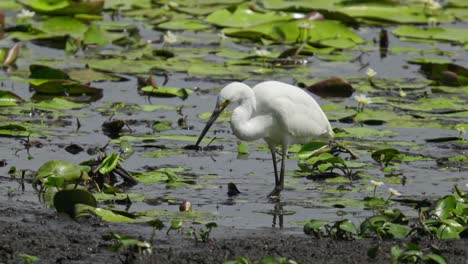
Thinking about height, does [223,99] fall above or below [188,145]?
above

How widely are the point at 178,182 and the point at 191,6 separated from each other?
7.35 metres

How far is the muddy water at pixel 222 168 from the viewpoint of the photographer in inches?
298

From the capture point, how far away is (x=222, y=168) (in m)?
8.78

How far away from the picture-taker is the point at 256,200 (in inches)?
314

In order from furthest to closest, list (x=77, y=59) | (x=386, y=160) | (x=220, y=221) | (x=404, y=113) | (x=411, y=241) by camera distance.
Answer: (x=77, y=59) → (x=404, y=113) → (x=386, y=160) → (x=220, y=221) → (x=411, y=241)

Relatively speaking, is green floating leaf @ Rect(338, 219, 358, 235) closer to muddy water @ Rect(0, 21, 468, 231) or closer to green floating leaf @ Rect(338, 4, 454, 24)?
muddy water @ Rect(0, 21, 468, 231)

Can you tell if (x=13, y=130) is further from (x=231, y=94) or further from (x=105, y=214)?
(x=105, y=214)

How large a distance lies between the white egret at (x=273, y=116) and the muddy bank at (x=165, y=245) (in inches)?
49.8

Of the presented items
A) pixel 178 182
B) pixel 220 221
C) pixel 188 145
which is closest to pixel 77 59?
pixel 188 145

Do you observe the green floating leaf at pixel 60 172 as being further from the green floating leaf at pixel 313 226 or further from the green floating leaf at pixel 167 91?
the green floating leaf at pixel 167 91

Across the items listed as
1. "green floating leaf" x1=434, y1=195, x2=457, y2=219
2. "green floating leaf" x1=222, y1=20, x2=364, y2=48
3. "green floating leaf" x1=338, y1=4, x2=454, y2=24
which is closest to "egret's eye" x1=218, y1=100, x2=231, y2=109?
"green floating leaf" x1=434, y1=195, x2=457, y2=219

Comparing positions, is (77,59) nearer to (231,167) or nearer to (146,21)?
(146,21)

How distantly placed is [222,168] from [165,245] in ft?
7.83

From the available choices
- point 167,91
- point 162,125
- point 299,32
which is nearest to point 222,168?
point 162,125
